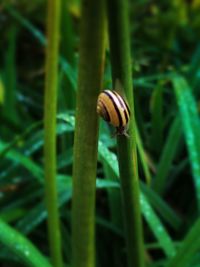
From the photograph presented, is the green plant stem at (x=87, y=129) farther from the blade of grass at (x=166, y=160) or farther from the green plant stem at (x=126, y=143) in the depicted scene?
the blade of grass at (x=166, y=160)

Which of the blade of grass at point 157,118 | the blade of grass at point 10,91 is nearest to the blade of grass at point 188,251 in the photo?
the blade of grass at point 157,118

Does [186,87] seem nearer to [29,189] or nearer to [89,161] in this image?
[29,189]

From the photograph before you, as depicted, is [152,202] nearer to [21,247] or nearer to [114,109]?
[21,247]

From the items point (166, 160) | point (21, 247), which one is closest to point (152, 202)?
point (166, 160)

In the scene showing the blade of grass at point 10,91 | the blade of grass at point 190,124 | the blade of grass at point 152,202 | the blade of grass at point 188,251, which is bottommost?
the blade of grass at point 188,251

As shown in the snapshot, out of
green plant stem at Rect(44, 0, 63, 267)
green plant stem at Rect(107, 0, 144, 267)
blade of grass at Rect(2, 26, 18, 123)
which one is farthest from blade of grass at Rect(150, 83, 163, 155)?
green plant stem at Rect(107, 0, 144, 267)
